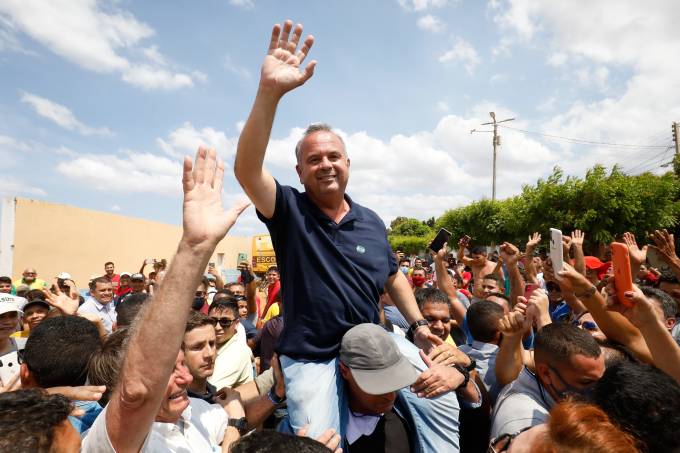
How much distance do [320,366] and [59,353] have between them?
167cm

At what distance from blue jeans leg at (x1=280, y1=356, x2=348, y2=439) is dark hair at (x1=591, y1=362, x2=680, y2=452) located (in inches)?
44.6

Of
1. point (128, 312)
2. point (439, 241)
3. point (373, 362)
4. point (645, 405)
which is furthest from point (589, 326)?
point (128, 312)

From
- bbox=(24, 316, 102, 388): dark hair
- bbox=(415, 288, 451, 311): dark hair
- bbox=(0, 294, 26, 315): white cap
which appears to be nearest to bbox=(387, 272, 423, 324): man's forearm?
bbox=(415, 288, 451, 311): dark hair

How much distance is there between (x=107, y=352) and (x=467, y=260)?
19.8 feet

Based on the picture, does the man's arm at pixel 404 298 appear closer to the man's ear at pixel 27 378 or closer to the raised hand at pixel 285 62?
the raised hand at pixel 285 62

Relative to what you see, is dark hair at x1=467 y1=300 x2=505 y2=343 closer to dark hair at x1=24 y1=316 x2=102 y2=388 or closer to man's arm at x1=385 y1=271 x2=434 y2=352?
man's arm at x1=385 y1=271 x2=434 y2=352

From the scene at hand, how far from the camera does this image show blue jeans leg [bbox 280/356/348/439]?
1904 millimetres

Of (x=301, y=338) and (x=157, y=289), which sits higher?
(x=157, y=289)

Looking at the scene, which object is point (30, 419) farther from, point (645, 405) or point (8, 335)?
point (8, 335)

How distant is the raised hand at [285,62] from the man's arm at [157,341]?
804 millimetres

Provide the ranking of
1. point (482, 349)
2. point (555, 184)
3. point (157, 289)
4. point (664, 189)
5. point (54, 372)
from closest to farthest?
point (157, 289), point (54, 372), point (482, 349), point (664, 189), point (555, 184)

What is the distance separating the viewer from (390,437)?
221 cm

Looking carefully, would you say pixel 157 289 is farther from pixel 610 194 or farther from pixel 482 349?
pixel 610 194

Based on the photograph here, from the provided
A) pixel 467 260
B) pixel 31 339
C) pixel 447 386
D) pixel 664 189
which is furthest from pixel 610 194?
pixel 31 339
